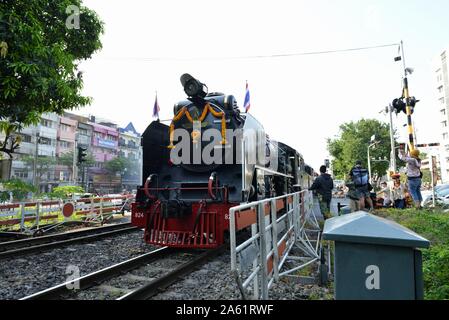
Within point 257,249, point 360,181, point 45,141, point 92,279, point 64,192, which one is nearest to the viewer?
point 257,249

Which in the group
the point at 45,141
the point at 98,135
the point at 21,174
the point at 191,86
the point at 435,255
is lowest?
the point at 435,255

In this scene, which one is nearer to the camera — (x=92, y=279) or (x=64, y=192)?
(x=92, y=279)

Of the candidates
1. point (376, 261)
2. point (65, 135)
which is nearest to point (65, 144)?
point (65, 135)

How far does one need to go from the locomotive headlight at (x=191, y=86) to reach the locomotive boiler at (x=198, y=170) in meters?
0.02

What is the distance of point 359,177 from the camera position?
28.1 ft

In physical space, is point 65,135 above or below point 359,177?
above

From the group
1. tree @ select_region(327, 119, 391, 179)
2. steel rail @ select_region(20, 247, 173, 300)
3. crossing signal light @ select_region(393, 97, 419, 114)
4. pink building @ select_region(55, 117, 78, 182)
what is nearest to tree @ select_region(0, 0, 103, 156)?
steel rail @ select_region(20, 247, 173, 300)

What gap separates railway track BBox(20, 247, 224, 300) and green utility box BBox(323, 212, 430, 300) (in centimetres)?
255

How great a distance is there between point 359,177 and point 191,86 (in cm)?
528

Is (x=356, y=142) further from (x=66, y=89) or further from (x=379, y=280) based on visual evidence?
(x=379, y=280)

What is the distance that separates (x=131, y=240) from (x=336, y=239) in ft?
22.1

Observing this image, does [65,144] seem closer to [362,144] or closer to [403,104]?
[362,144]

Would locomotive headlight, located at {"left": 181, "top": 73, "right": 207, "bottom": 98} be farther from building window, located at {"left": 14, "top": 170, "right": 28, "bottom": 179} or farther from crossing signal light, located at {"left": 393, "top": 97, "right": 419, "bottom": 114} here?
building window, located at {"left": 14, "top": 170, "right": 28, "bottom": 179}

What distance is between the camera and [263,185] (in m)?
6.99
